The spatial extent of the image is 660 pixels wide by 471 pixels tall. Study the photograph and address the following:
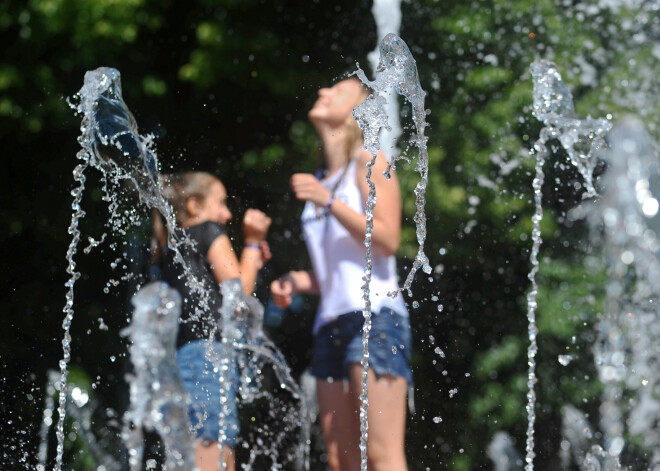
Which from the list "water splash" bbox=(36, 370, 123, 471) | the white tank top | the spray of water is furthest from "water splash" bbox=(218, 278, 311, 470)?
the spray of water

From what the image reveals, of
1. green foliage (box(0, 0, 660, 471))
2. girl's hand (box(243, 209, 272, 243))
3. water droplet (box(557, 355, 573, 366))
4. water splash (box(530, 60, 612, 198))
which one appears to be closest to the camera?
girl's hand (box(243, 209, 272, 243))

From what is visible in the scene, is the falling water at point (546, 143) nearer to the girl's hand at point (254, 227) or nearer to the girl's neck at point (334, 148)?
the girl's neck at point (334, 148)

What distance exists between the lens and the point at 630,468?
3.81 meters

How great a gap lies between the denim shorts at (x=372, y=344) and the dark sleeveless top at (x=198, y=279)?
0.43 metres

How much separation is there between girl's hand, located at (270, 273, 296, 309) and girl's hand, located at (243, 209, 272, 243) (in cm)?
16

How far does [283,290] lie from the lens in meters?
3.17

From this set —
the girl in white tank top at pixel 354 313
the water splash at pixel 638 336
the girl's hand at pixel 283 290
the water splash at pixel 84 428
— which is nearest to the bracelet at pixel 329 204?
the girl in white tank top at pixel 354 313

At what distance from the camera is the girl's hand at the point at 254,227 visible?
10.5 ft

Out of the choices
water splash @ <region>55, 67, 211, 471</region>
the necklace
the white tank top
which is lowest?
the white tank top

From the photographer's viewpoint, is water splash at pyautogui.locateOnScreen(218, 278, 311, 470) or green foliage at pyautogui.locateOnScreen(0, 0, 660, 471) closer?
water splash at pyautogui.locateOnScreen(218, 278, 311, 470)

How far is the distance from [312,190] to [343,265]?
0.28 metres

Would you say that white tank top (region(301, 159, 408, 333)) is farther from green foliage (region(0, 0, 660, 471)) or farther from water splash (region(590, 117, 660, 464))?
green foliage (region(0, 0, 660, 471))

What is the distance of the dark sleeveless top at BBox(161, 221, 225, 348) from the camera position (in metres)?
2.95

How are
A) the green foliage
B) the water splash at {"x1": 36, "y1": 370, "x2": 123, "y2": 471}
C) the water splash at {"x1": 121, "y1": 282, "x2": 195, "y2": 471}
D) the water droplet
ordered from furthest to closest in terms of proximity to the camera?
1. the water droplet
2. the green foliage
3. the water splash at {"x1": 36, "y1": 370, "x2": 123, "y2": 471}
4. the water splash at {"x1": 121, "y1": 282, "x2": 195, "y2": 471}
